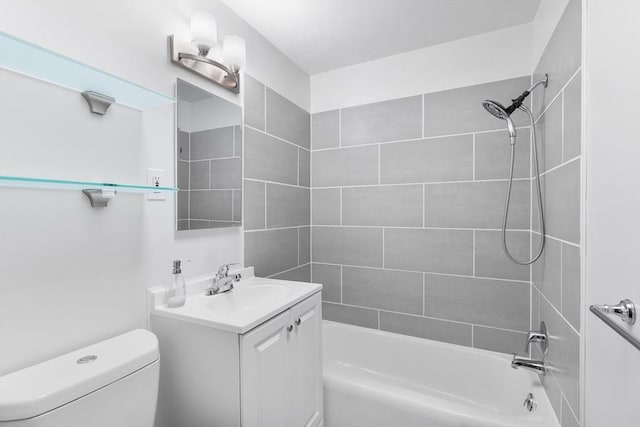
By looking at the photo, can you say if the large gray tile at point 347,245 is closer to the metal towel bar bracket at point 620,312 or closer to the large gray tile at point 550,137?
the large gray tile at point 550,137

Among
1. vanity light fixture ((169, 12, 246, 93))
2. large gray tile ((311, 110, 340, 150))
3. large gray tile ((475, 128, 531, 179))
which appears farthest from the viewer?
large gray tile ((311, 110, 340, 150))

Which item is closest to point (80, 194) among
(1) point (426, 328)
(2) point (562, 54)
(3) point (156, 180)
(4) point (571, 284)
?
(3) point (156, 180)

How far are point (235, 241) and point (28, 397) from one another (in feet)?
3.40

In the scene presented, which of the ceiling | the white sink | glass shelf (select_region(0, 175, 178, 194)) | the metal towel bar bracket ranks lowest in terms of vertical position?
the white sink

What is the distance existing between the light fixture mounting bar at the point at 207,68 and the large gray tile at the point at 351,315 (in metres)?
1.71

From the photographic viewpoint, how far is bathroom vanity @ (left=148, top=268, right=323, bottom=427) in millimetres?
1041

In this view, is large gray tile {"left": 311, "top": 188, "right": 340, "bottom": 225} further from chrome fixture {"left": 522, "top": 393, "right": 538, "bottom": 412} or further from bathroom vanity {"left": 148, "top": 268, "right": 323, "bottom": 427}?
chrome fixture {"left": 522, "top": 393, "right": 538, "bottom": 412}

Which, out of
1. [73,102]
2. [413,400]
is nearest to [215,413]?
[413,400]

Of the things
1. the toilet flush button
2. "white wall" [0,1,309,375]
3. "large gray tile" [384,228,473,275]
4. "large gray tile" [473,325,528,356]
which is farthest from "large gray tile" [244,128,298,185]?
"large gray tile" [473,325,528,356]

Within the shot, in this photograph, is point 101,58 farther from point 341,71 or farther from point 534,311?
point 534,311

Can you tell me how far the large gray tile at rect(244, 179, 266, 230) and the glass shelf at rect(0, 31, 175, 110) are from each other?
0.72m

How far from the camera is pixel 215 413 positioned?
107 cm

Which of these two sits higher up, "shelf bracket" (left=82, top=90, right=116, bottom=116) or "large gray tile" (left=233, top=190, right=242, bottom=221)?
"shelf bracket" (left=82, top=90, right=116, bottom=116)

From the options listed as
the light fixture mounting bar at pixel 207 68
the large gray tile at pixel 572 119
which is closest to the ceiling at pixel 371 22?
the light fixture mounting bar at pixel 207 68
